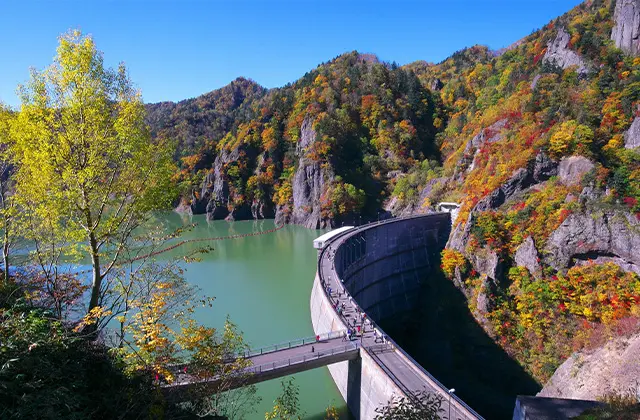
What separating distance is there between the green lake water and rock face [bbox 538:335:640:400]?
12476 mm

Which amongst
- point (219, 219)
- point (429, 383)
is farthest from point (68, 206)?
point (219, 219)

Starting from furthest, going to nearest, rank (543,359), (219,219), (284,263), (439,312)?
1. (219,219)
2. (284,263)
3. (439,312)
4. (543,359)

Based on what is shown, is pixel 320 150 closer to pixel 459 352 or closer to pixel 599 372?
pixel 459 352

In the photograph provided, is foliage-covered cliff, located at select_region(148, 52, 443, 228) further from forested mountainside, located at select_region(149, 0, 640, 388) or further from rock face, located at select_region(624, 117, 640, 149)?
rock face, located at select_region(624, 117, 640, 149)

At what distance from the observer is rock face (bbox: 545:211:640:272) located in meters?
25.7

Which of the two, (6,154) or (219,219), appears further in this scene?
(219,219)

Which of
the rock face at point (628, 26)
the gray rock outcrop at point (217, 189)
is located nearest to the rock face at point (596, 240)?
the rock face at point (628, 26)

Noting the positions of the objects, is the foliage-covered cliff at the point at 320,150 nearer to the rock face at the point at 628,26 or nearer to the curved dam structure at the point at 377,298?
the curved dam structure at the point at 377,298

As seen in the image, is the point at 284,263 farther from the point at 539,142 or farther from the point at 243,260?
the point at 539,142

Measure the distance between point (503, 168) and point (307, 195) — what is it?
38793 mm

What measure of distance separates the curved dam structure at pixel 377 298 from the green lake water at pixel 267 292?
1.33 meters

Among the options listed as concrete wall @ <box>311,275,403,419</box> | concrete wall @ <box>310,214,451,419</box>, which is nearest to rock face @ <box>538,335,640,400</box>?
concrete wall @ <box>311,275,403,419</box>

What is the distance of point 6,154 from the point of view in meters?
10.8

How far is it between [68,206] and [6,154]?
2.69 metres
